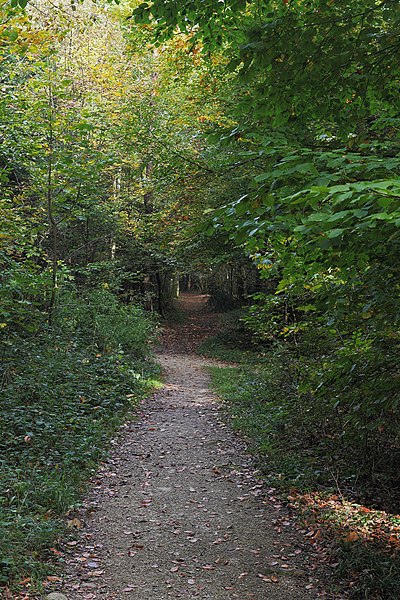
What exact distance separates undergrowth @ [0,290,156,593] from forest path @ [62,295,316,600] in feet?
1.16

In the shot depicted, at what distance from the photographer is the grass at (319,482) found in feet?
15.5

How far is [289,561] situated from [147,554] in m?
1.46

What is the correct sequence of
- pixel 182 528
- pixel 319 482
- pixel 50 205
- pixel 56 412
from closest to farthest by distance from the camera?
1. pixel 182 528
2. pixel 319 482
3. pixel 56 412
4. pixel 50 205

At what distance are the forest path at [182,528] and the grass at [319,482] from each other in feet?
1.09

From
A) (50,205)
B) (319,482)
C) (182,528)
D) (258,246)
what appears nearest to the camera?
(258,246)

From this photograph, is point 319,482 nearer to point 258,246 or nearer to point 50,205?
point 258,246

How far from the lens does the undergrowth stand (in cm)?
512

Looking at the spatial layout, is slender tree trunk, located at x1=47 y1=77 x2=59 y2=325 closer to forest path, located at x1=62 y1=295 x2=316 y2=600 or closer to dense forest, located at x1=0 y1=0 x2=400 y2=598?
dense forest, located at x1=0 y1=0 x2=400 y2=598

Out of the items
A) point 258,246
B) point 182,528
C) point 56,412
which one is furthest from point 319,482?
point 56,412

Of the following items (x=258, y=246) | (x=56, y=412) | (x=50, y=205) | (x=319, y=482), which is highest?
(x=50, y=205)

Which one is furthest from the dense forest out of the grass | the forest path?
the forest path

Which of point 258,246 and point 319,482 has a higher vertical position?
point 258,246

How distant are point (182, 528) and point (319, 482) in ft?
6.55

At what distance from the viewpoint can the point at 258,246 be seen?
402 centimetres
